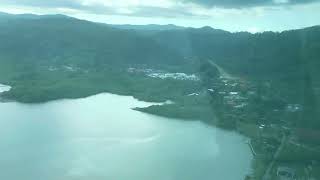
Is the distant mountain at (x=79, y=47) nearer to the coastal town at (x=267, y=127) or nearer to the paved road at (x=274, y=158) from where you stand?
the coastal town at (x=267, y=127)

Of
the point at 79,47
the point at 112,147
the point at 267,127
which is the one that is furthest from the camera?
the point at 79,47

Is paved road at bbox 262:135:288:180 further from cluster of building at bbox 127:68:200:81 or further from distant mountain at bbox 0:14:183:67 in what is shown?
distant mountain at bbox 0:14:183:67

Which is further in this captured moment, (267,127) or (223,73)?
(223,73)

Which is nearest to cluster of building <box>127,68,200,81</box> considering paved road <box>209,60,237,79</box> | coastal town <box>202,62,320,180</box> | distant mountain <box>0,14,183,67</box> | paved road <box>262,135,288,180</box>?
paved road <box>209,60,237,79</box>

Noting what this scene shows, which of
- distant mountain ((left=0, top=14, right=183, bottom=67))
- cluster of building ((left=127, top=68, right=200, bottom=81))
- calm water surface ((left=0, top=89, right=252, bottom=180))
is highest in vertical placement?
distant mountain ((left=0, top=14, right=183, bottom=67))

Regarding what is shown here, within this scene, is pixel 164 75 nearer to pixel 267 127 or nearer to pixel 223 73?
pixel 223 73

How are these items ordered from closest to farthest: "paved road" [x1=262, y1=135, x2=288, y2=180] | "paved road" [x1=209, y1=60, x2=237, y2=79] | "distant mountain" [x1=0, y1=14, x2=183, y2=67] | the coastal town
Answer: "paved road" [x1=262, y1=135, x2=288, y2=180] → the coastal town → "paved road" [x1=209, y1=60, x2=237, y2=79] → "distant mountain" [x1=0, y1=14, x2=183, y2=67]

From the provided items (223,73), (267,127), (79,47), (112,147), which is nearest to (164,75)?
(223,73)

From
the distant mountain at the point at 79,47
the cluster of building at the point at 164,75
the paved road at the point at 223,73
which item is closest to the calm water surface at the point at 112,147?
the paved road at the point at 223,73

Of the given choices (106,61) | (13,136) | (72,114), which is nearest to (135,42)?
(106,61)
